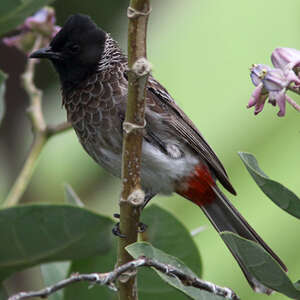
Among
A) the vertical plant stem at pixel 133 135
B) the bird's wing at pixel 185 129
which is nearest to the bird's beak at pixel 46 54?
the bird's wing at pixel 185 129

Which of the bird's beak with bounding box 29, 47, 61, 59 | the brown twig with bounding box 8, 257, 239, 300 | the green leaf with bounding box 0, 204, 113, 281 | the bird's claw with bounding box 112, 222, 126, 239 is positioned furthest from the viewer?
the bird's beak with bounding box 29, 47, 61, 59

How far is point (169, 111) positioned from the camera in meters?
2.81

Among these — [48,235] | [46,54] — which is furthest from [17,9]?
[48,235]

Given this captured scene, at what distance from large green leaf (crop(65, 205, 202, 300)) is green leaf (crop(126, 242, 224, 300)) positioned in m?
0.31

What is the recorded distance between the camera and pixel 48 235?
213cm

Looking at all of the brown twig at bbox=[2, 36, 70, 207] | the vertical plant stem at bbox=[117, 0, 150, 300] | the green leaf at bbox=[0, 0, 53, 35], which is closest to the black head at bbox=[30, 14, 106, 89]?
the brown twig at bbox=[2, 36, 70, 207]

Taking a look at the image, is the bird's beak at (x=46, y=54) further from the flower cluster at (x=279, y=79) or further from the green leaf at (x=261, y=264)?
the green leaf at (x=261, y=264)

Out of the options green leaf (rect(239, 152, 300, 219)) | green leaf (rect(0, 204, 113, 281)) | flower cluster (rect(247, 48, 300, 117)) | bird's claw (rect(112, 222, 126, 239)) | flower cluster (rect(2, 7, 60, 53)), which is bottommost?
green leaf (rect(0, 204, 113, 281))

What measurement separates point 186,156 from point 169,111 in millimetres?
179

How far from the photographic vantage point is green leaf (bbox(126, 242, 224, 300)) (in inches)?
68.7

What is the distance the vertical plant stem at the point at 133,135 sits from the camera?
156 cm

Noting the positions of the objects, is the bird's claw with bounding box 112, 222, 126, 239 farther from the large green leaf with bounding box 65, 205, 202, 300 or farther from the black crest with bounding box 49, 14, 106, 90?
the black crest with bounding box 49, 14, 106, 90

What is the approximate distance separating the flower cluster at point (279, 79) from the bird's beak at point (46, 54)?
1107 millimetres

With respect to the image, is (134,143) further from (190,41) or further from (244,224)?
(190,41)
